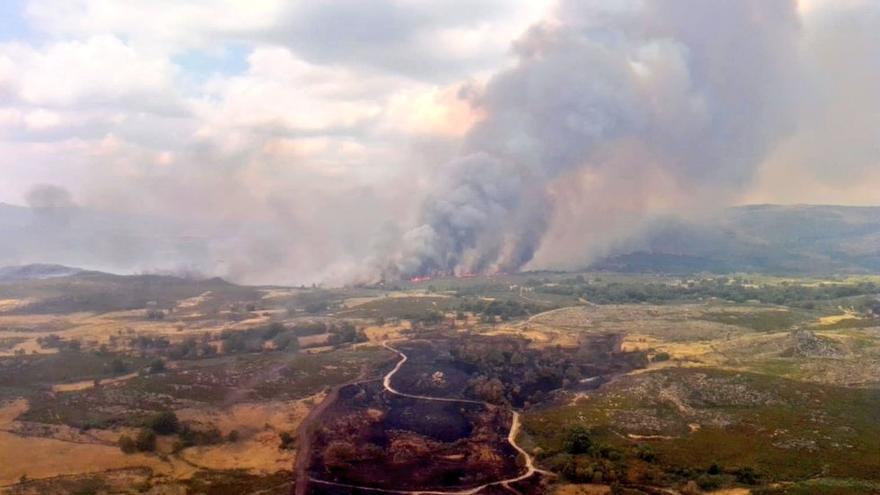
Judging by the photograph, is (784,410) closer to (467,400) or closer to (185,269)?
(467,400)

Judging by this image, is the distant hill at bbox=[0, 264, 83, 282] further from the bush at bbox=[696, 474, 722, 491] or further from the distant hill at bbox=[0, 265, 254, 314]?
the bush at bbox=[696, 474, 722, 491]

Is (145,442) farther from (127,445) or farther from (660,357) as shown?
(660,357)

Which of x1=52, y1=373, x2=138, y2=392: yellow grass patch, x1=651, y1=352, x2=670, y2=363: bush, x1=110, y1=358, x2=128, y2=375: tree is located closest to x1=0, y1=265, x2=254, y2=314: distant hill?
x1=110, y1=358, x2=128, y2=375: tree

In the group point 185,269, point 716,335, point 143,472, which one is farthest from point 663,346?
point 185,269

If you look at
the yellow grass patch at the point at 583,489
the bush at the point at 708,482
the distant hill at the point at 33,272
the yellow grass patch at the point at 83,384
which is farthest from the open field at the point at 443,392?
the distant hill at the point at 33,272

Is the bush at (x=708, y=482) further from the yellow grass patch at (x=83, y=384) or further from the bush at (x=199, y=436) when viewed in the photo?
the yellow grass patch at (x=83, y=384)

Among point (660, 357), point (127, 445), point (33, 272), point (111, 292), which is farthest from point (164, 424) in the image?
point (33, 272)
